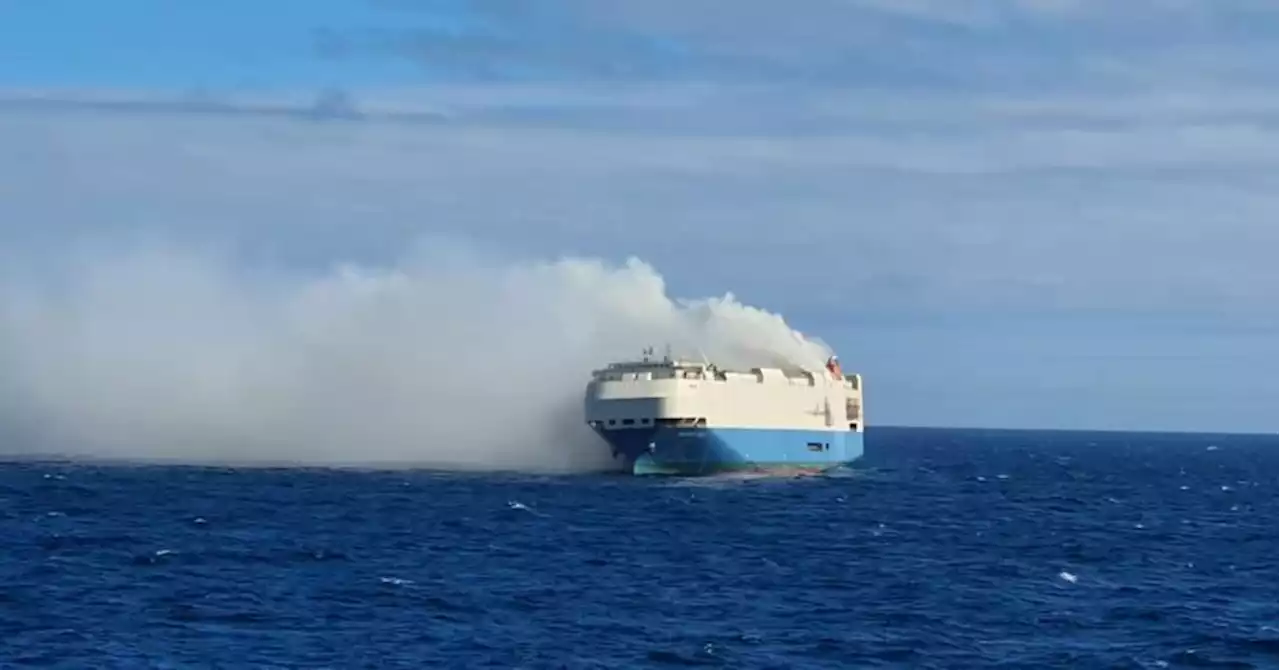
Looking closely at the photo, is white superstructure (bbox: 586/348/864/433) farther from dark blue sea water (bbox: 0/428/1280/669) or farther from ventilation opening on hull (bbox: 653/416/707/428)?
dark blue sea water (bbox: 0/428/1280/669)

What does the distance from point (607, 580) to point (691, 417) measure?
60.3 m

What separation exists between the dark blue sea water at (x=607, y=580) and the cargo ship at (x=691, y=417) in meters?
11.2

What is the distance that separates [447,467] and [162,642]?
100691 mm

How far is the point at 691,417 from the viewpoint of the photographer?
124m

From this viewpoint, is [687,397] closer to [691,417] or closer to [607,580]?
[691,417]

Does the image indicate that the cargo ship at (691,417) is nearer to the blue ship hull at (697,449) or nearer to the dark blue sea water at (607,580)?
the blue ship hull at (697,449)

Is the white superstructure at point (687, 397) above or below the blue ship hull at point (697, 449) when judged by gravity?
above

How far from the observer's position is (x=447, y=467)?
148 metres

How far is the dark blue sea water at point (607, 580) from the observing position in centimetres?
4831

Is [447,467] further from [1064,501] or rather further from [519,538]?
[519,538]

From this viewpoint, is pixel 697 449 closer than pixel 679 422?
No

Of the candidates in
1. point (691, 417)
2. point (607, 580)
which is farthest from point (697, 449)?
point (607, 580)

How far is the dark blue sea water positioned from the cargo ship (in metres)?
11.2

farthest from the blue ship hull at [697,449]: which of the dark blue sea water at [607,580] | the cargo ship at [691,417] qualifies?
the dark blue sea water at [607,580]
